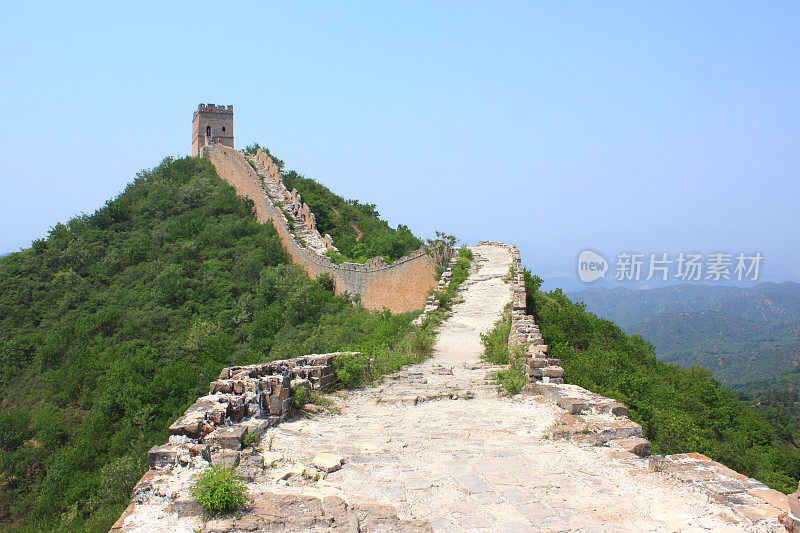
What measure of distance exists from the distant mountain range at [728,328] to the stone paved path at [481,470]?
71.0 feet

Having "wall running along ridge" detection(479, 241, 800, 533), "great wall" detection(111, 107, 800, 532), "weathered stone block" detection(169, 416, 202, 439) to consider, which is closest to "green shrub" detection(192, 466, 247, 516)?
"great wall" detection(111, 107, 800, 532)

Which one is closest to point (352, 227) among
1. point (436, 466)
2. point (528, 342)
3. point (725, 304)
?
point (528, 342)

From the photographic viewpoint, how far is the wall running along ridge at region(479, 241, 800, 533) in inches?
141

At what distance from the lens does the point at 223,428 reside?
5055mm

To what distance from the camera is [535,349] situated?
28.3 feet

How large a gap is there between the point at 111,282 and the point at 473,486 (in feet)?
76.3

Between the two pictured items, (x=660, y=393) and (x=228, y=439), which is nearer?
(x=228, y=439)

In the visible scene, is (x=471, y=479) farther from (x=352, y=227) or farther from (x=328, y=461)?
(x=352, y=227)

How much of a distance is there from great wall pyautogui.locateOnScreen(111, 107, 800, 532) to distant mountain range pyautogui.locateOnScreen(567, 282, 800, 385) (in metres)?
21.5

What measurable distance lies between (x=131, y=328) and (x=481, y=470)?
18431 mm

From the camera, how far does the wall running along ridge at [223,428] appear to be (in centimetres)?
397

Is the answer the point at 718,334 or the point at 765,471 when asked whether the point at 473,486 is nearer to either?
the point at 765,471

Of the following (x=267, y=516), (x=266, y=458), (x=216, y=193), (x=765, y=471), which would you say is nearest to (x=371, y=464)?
(x=266, y=458)

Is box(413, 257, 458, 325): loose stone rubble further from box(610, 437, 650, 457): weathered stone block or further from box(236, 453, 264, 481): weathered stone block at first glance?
box(236, 453, 264, 481): weathered stone block
